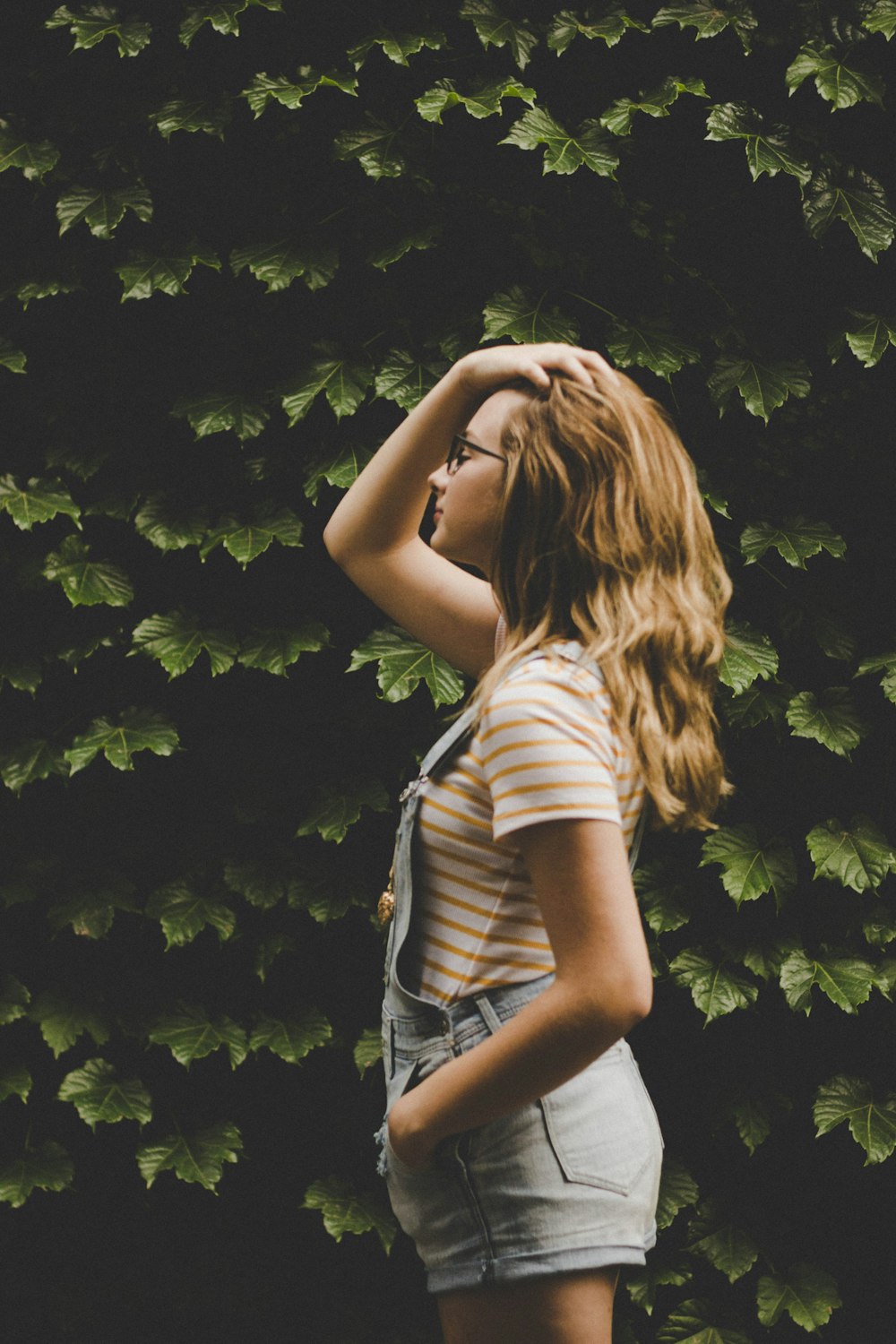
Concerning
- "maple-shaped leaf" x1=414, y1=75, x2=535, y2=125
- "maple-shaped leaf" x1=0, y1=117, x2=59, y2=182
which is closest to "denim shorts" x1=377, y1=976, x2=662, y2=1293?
"maple-shaped leaf" x1=414, y1=75, x2=535, y2=125

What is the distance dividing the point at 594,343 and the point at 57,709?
1.37 m

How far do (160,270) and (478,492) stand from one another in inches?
49.8

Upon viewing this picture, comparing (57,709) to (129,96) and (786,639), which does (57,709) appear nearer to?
(129,96)

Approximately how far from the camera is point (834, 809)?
2.22 m

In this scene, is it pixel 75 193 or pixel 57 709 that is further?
pixel 57 709

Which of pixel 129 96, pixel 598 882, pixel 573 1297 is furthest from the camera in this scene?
pixel 129 96

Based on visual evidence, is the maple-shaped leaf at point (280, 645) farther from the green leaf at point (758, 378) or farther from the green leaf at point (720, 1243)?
the green leaf at point (720, 1243)

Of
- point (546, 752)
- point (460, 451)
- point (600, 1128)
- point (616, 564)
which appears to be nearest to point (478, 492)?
point (460, 451)

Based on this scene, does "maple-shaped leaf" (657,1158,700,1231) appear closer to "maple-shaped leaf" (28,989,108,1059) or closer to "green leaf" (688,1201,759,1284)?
"green leaf" (688,1201,759,1284)

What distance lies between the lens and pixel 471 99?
81.0 inches

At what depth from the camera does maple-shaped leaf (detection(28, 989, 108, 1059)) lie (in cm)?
221

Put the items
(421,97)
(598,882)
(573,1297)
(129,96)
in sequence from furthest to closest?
(129,96)
(421,97)
(573,1297)
(598,882)

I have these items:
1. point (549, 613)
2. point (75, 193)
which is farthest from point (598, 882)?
point (75, 193)

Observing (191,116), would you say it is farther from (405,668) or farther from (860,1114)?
(860,1114)
